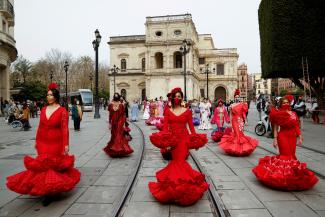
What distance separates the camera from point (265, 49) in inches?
1030

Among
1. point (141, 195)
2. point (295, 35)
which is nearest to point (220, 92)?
point (295, 35)

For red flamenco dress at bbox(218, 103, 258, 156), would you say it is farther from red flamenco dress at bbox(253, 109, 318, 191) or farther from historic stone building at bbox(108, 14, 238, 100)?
historic stone building at bbox(108, 14, 238, 100)

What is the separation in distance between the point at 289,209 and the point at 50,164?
3.63 metres

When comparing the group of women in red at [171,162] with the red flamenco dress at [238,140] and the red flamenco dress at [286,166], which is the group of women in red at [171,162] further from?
the red flamenco dress at [238,140]

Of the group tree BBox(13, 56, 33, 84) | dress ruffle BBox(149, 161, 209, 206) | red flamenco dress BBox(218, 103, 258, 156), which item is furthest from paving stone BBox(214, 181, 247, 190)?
tree BBox(13, 56, 33, 84)

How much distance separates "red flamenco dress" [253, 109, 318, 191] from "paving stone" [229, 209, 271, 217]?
1.10 metres

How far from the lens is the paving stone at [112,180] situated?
654 cm

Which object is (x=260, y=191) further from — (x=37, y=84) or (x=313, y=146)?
(x=37, y=84)

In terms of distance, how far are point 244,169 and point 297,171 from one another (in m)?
2.00

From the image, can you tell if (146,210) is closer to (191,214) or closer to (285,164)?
(191,214)

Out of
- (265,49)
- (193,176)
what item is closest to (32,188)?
(193,176)

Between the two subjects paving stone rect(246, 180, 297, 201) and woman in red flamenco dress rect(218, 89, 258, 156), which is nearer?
paving stone rect(246, 180, 297, 201)

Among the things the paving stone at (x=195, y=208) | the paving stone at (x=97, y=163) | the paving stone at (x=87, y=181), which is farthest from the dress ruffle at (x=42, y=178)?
the paving stone at (x=97, y=163)

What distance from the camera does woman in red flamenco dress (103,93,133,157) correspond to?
927cm
